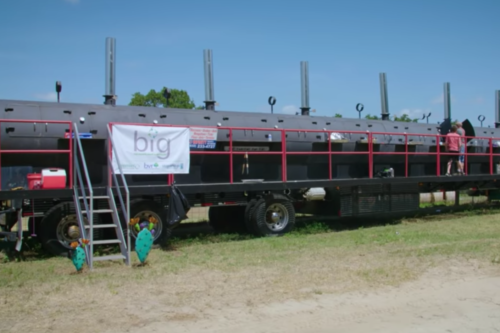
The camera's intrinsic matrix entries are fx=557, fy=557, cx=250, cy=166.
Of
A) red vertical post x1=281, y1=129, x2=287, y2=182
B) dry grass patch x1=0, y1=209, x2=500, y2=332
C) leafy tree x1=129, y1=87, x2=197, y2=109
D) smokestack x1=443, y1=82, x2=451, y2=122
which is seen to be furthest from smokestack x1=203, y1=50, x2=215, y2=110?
leafy tree x1=129, y1=87, x2=197, y2=109

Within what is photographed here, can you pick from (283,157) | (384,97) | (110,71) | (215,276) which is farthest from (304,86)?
(215,276)

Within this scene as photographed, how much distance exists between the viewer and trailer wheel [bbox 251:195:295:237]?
40.6 feet

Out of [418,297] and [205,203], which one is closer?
[418,297]

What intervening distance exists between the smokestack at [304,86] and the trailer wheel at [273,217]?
12.1 feet

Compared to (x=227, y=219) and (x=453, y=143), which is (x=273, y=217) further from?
(x=453, y=143)

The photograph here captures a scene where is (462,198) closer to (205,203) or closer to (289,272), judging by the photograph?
(205,203)

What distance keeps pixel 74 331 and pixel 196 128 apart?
686cm

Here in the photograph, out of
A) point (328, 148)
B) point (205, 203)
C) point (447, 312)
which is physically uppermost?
point (328, 148)

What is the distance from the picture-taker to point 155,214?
11.1m

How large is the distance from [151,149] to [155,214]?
1.30 metres

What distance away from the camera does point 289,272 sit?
8.34 metres

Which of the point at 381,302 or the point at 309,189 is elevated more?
the point at 309,189

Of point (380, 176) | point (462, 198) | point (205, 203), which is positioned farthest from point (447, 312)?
point (462, 198)

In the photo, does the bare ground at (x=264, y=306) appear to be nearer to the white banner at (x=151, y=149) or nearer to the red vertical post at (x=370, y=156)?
the white banner at (x=151, y=149)
